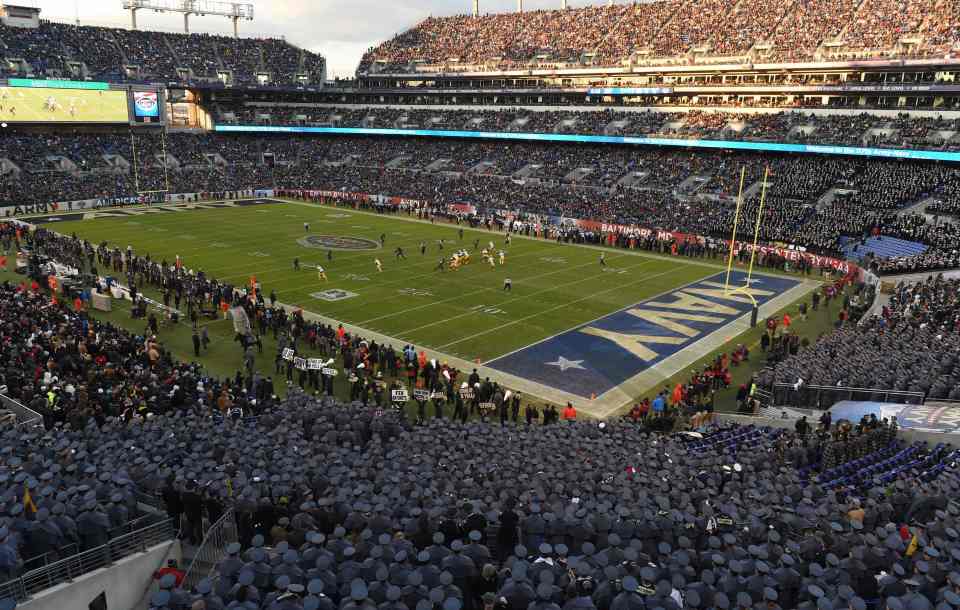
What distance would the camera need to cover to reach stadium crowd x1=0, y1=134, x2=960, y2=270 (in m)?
43.2

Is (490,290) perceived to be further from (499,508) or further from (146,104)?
(146,104)

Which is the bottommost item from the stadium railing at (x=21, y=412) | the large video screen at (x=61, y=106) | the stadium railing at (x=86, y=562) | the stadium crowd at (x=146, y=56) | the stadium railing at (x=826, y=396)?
the stadium railing at (x=826, y=396)

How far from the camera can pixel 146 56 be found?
241ft

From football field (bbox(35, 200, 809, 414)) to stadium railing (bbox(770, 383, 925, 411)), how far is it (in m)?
4.35

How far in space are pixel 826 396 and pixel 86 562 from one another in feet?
58.4

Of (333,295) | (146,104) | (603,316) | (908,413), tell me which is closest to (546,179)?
(603,316)

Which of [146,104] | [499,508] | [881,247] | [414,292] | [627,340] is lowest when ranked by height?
[627,340]

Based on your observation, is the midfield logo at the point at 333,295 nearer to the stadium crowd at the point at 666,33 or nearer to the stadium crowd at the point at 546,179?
the stadium crowd at the point at 546,179

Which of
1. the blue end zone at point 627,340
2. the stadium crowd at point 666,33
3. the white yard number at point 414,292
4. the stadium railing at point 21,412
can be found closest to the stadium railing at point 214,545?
the stadium railing at point 21,412

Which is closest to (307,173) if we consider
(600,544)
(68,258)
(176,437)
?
(68,258)

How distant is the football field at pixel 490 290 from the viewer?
24.1m

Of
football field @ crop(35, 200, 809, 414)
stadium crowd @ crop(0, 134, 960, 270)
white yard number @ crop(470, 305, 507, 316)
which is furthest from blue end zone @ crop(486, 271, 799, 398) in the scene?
stadium crowd @ crop(0, 134, 960, 270)

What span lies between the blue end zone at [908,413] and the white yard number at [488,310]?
14.1m

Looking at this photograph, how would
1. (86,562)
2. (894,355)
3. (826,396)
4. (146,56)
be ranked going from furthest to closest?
(146,56), (894,355), (826,396), (86,562)
